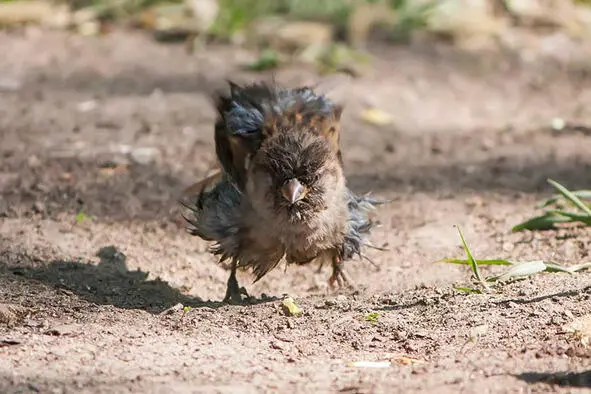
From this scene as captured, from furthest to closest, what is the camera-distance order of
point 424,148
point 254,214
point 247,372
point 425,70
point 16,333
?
1. point 425,70
2. point 424,148
3. point 254,214
4. point 16,333
5. point 247,372

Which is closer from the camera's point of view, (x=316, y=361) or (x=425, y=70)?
(x=316, y=361)

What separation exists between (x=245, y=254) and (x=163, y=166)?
6.65 feet

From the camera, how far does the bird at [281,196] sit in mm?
5074

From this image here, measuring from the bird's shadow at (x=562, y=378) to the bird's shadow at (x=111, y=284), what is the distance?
1786 millimetres

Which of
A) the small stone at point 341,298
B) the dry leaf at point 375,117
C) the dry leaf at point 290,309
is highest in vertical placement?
the dry leaf at point 290,309

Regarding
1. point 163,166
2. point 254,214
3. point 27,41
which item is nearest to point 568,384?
point 254,214

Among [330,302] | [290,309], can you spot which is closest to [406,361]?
[290,309]

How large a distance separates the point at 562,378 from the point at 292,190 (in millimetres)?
1776

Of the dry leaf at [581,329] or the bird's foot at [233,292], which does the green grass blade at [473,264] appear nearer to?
the dry leaf at [581,329]

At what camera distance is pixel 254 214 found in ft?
17.0

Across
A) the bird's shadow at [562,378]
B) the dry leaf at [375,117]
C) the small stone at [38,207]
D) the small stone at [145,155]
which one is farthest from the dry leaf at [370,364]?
the dry leaf at [375,117]

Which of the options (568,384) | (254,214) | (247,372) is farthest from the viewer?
(254,214)

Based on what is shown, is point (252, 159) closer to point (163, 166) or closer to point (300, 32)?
point (163, 166)

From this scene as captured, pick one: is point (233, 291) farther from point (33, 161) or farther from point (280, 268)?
point (33, 161)
